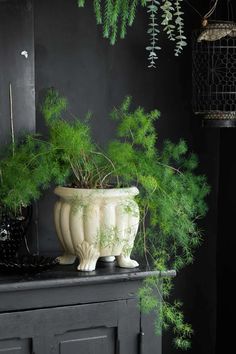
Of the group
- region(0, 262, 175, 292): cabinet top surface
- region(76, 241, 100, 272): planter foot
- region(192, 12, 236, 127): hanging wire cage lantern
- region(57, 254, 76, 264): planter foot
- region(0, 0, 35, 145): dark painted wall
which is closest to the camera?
region(0, 262, 175, 292): cabinet top surface

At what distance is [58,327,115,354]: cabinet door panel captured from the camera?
2102 mm

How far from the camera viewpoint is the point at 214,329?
3.06 meters

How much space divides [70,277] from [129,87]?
41.3 inches

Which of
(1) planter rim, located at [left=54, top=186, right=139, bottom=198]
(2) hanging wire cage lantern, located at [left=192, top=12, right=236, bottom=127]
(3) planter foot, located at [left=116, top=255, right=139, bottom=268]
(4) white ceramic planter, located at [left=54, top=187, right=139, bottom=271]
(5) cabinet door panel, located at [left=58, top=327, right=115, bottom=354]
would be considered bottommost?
(5) cabinet door panel, located at [left=58, top=327, right=115, bottom=354]

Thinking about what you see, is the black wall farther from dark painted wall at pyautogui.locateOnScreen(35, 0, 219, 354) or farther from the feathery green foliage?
the feathery green foliage

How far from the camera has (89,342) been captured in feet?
6.98

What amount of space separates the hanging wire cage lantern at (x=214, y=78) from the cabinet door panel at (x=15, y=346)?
113 centimetres

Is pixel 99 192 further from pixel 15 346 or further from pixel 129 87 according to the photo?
pixel 129 87

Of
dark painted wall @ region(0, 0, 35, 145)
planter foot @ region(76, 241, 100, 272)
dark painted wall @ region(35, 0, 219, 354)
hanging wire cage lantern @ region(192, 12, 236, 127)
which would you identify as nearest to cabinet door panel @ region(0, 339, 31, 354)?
planter foot @ region(76, 241, 100, 272)

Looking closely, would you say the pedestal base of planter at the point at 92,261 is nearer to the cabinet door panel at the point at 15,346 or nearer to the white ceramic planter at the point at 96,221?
the white ceramic planter at the point at 96,221

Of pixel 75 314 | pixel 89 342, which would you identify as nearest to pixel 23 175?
pixel 75 314

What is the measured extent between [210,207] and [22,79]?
1116 mm

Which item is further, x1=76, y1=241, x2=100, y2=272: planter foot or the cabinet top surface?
x1=76, y1=241, x2=100, y2=272: planter foot

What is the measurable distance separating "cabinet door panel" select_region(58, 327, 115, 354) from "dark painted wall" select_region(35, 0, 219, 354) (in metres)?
0.59
